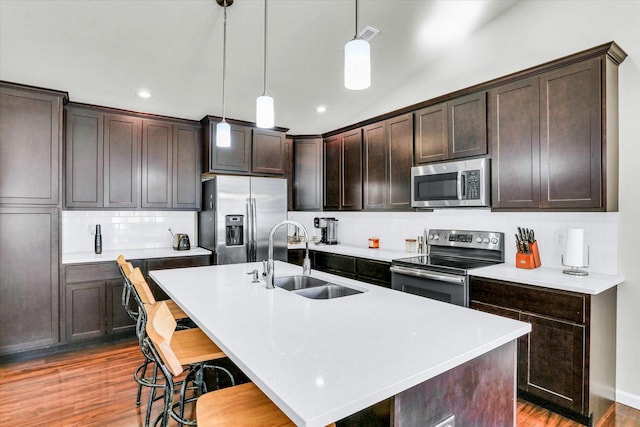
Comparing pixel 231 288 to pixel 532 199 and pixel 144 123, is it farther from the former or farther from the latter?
pixel 144 123

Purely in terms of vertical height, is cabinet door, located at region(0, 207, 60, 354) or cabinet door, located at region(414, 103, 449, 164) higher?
cabinet door, located at region(414, 103, 449, 164)

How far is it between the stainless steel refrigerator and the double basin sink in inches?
68.7

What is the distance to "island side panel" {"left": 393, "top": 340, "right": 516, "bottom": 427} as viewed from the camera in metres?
1.09

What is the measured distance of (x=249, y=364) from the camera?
3.53 feet

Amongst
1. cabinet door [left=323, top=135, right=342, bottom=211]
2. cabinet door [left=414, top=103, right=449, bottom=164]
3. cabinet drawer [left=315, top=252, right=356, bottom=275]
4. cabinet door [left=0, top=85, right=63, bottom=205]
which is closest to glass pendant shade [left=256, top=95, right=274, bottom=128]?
cabinet door [left=414, top=103, right=449, bottom=164]

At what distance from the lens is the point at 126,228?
403 cm

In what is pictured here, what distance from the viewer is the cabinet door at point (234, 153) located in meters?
4.04

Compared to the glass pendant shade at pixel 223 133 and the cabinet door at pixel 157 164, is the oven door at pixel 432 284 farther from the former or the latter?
the cabinet door at pixel 157 164

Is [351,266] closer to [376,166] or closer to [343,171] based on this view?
[376,166]

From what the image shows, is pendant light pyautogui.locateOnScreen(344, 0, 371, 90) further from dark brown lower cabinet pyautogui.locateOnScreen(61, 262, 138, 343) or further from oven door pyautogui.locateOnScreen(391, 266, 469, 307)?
dark brown lower cabinet pyautogui.locateOnScreen(61, 262, 138, 343)

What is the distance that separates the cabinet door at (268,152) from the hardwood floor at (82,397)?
2.42 metres

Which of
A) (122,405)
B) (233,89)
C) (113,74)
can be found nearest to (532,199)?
(233,89)

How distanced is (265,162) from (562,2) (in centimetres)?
322

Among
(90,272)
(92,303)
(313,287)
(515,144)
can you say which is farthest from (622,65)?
(92,303)
